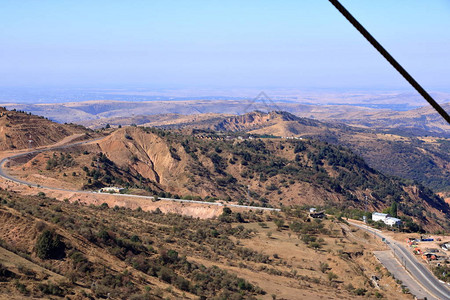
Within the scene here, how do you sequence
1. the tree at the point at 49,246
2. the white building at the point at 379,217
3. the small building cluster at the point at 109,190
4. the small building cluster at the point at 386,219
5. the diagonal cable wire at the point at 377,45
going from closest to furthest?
the diagonal cable wire at the point at 377,45
the tree at the point at 49,246
the small building cluster at the point at 386,219
the white building at the point at 379,217
the small building cluster at the point at 109,190

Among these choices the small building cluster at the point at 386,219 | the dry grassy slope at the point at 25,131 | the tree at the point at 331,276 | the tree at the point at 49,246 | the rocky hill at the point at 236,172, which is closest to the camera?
the tree at the point at 49,246

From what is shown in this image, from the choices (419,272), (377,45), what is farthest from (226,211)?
(377,45)

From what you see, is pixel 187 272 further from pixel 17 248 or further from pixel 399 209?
pixel 399 209

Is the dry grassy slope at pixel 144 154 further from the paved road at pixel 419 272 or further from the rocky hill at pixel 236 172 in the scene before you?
the paved road at pixel 419 272

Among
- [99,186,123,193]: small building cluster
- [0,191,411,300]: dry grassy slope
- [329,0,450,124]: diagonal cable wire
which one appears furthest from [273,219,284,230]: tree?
[329,0,450,124]: diagonal cable wire

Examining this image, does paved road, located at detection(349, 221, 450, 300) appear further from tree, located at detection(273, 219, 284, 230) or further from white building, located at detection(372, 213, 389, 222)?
tree, located at detection(273, 219, 284, 230)

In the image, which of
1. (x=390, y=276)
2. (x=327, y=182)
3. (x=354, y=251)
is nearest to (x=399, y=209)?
(x=327, y=182)

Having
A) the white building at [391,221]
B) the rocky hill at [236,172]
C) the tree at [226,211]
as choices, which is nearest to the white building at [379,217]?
the white building at [391,221]
